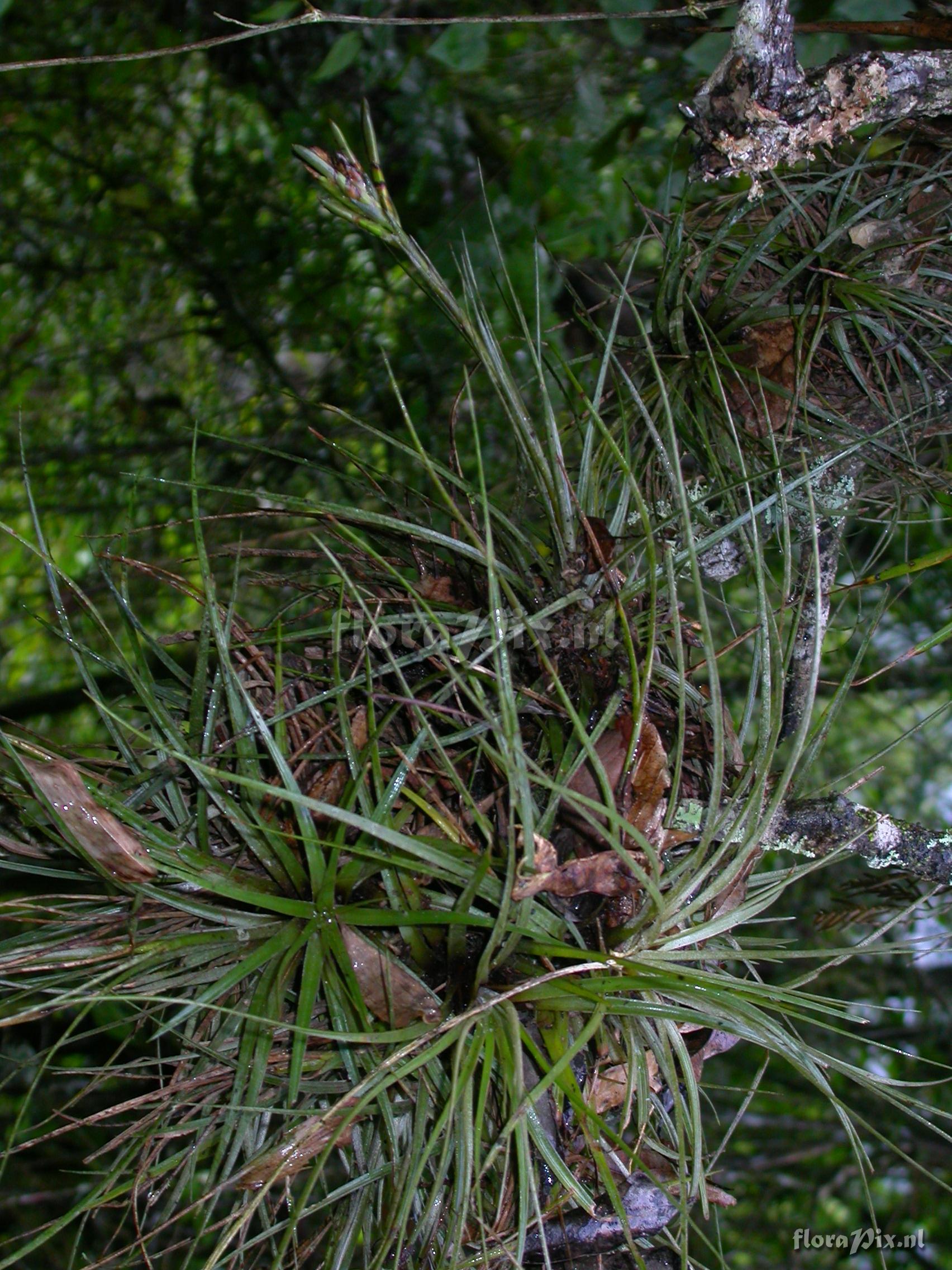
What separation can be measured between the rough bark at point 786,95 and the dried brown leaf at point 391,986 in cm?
48

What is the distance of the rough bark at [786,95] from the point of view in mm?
514

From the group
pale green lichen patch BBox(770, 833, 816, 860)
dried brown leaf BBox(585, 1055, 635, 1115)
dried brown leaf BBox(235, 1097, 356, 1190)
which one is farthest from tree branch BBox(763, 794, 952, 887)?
dried brown leaf BBox(235, 1097, 356, 1190)

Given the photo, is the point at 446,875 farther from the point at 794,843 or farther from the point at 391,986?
the point at 794,843

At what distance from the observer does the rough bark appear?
514 millimetres

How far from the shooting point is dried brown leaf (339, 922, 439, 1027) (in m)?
0.46

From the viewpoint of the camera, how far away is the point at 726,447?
22.5 inches

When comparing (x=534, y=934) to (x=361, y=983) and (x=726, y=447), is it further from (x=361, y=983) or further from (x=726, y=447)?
(x=726, y=447)

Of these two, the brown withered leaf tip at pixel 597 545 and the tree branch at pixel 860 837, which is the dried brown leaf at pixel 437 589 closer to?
the brown withered leaf tip at pixel 597 545

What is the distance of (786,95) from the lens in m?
0.52

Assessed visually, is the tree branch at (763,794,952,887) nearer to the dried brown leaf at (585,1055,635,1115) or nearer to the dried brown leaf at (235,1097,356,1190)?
the dried brown leaf at (585,1055,635,1115)

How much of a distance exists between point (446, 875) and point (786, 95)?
471 millimetres

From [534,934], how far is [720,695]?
5.9 inches

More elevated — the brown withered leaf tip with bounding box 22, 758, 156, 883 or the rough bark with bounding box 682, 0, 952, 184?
the rough bark with bounding box 682, 0, 952, 184

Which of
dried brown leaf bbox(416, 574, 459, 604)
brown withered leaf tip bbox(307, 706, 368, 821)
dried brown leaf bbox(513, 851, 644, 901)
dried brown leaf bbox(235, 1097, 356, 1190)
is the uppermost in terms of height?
dried brown leaf bbox(416, 574, 459, 604)
